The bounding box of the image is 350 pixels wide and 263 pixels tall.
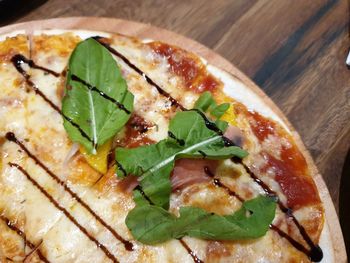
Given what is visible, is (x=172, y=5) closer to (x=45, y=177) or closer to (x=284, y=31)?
(x=284, y=31)

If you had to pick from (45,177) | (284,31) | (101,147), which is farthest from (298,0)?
(45,177)

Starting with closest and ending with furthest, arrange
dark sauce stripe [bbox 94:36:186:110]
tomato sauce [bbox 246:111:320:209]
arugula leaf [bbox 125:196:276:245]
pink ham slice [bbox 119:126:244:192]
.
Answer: arugula leaf [bbox 125:196:276:245], pink ham slice [bbox 119:126:244:192], tomato sauce [bbox 246:111:320:209], dark sauce stripe [bbox 94:36:186:110]

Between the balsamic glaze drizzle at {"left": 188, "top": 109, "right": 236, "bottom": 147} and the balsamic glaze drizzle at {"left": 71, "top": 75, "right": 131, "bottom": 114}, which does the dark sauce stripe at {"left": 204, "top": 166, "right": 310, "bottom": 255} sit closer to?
the balsamic glaze drizzle at {"left": 188, "top": 109, "right": 236, "bottom": 147}

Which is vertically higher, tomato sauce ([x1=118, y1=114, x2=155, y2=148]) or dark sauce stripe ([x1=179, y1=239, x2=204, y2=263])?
tomato sauce ([x1=118, y1=114, x2=155, y2=148])

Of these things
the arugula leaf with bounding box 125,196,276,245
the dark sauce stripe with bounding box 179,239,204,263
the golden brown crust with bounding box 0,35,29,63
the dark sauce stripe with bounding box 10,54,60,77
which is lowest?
the dark sauce stripe with bounding box 179,239,204,263

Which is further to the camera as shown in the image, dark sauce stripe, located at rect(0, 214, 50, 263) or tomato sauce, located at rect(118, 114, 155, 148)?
tomato sauce, located at rect(118, 114, 155, 148)

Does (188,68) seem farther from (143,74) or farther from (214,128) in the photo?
(214,128)

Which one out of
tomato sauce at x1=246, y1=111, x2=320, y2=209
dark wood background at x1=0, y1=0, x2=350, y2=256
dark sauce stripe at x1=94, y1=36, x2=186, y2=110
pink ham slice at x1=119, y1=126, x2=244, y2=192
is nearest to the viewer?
pink ham slice at x1=119, y1=126, x2=244, y2=192

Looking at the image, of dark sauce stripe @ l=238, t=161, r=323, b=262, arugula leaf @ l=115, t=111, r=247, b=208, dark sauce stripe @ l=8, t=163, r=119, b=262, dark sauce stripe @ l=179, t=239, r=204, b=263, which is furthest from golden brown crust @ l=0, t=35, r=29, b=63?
dark sauce stripe @ l=238, t=161, r=323, b=262
